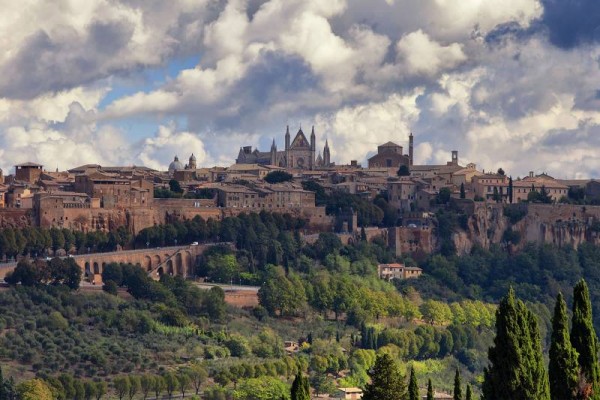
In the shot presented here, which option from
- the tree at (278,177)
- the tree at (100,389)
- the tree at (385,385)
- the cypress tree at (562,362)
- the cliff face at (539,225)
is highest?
the tree at (278,177)

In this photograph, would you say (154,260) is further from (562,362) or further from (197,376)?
(562,362)

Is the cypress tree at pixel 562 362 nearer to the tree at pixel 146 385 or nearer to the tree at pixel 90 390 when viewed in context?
the tree at pixel 90 390

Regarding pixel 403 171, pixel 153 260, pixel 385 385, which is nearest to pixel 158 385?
pixel 153 260

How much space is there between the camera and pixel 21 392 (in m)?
51.3

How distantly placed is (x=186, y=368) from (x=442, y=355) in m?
14.8

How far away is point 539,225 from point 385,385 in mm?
58804

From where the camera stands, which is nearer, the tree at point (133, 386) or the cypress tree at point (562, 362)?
the cypress tree at point (562, 362)

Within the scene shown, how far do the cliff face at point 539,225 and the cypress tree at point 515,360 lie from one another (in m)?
64.0

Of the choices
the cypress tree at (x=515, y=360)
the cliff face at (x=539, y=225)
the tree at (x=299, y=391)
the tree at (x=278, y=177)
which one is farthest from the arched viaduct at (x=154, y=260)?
the cypress tree at (x=515, y=360)

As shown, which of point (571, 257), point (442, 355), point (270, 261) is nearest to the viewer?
point (442, 355)

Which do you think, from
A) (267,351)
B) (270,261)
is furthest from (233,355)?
(270,261)

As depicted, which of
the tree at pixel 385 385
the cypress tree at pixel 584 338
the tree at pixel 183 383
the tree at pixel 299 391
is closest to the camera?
the cypress tree at pixel 584 338

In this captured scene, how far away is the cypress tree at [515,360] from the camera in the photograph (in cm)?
2761

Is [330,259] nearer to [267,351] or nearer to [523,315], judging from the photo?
[267,351]
